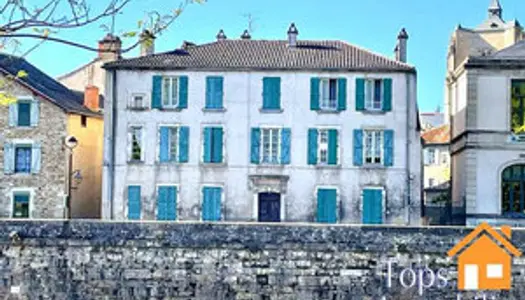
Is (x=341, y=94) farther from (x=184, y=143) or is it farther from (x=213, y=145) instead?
(x=184, y=143)

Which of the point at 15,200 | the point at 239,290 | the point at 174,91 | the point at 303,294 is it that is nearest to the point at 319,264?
the point at 303,294

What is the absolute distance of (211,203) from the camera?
2862 centimetres

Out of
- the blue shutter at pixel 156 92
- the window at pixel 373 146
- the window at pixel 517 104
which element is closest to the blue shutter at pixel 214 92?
the blue shutter at pixel 156 92

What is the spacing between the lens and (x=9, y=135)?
1182 inches

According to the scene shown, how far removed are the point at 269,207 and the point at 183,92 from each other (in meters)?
5.29

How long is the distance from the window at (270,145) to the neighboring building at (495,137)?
22.7 feet

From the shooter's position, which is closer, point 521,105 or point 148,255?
point 148,255

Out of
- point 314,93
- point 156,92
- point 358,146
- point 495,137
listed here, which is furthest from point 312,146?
point 495,137

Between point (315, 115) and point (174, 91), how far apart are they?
5.30m

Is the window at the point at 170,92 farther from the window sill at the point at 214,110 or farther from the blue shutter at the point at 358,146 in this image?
the blue shutter at the point at 358,146

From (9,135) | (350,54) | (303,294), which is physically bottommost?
(303,294)

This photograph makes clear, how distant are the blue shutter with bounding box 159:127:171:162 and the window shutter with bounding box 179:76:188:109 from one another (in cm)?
104

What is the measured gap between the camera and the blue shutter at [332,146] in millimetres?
28734

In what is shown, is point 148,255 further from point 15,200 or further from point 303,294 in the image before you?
point 15,200
